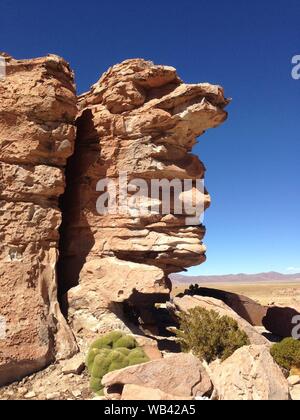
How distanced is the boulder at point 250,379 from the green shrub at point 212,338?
3.09m

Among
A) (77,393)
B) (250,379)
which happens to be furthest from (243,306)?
(250,379)

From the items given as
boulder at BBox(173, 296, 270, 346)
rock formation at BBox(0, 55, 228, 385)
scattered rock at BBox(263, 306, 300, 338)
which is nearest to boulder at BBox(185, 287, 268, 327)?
scattered rock at BBox(263, 306, 300, 338)

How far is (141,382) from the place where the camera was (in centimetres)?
1035

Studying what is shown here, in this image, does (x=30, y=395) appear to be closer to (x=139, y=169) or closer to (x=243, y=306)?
(x=139, y=169)

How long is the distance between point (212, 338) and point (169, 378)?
4.25 m

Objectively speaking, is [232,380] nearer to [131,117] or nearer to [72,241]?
[72,241]

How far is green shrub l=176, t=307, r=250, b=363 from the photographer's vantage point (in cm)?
1409

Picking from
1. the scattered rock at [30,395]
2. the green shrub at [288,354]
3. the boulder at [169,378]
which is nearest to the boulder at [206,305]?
the green shrub at [288,354]

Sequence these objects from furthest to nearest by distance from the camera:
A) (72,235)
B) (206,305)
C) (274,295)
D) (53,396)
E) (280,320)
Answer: (274,295) < (280,320) < (206,305) < (72,235) < (53,396)

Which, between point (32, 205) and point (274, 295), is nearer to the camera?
point (32, 205)

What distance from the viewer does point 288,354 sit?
14562mm

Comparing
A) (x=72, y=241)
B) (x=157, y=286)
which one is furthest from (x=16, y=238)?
(x=157, y=286)

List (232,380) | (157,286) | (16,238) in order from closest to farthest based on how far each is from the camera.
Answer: (232,380) < (16,238) < (157,286)
